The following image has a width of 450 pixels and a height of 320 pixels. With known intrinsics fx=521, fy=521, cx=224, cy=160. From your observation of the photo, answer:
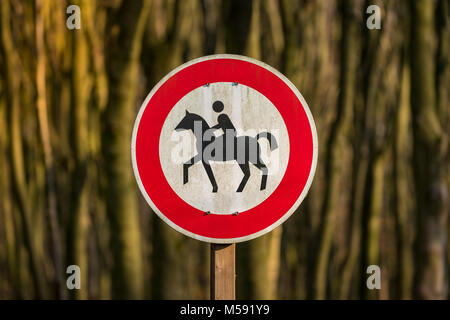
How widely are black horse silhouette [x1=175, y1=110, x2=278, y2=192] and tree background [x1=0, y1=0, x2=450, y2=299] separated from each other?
91 centimetres

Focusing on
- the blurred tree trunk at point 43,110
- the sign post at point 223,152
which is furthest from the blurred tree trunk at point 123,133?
the sign post at point 223,152

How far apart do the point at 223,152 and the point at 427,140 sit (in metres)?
1.31

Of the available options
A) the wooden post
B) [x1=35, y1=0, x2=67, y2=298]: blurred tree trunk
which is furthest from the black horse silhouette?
[x1=35, y1=0, x2=67, y2=298]: blurred tree trunk

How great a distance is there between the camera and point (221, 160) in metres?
1.61

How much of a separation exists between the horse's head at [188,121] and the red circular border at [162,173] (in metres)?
0.05

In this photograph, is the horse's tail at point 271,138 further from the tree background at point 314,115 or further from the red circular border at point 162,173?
the tree background at point 314,115

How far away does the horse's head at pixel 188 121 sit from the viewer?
1.64 meters

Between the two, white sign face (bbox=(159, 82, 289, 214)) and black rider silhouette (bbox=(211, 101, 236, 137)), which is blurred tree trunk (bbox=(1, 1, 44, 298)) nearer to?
white sign face (bbox=(159, 82, 289, 214))

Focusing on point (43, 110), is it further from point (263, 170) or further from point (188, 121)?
point (263, 170)

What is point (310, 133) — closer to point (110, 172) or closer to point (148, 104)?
point (148, 104)

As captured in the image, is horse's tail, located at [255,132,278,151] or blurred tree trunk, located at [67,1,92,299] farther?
blurred tree trunk, located at [67,1,92,299]

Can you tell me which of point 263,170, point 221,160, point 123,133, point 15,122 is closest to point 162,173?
point 221,160

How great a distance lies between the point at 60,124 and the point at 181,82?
3.56 feet

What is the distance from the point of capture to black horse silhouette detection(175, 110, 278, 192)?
1610 mm
